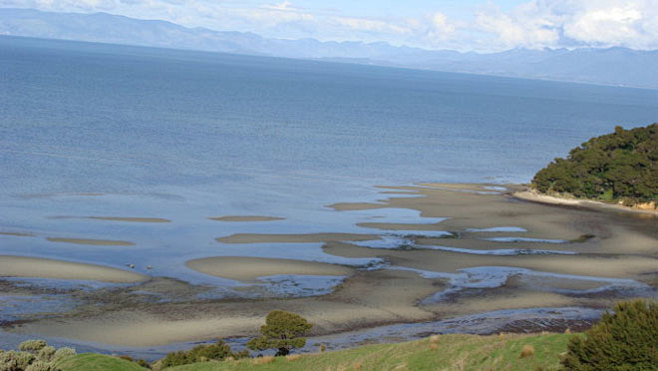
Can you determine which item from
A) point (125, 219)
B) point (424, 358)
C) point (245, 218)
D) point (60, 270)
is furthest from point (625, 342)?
point (125, 219)

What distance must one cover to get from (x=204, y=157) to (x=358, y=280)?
4756cm

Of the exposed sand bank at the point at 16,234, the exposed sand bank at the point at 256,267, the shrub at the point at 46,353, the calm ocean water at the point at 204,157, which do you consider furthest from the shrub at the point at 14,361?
the exposed sand bank at the point at 16,234

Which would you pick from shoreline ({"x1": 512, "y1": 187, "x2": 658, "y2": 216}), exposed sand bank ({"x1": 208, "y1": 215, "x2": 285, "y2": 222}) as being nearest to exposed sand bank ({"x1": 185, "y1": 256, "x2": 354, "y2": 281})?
exposed sand bank ({"x1": 208, "y1": 215, "x2": 285, "y2": 222})

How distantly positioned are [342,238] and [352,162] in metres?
38.8

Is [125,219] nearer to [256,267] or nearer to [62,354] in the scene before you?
[256,267]

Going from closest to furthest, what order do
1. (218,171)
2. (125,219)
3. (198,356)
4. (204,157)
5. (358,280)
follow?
1. (198,356)
2. (358,280)
3. (125,219)
4. (218,171)
5. (204,157)

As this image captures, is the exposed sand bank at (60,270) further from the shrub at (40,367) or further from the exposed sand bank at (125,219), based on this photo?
the shrub at (40,367)

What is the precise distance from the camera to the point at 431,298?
3791cm

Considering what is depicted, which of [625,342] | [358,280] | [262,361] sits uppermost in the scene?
[625,342]

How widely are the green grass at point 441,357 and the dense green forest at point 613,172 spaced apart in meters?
50.8

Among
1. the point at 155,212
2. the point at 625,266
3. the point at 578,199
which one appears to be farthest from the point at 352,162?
the point at 625,266

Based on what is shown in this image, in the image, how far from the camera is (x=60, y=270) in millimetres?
39938

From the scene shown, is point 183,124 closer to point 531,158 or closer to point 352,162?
point 352,162

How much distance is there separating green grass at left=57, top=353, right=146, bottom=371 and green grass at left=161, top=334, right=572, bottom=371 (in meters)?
3.40
